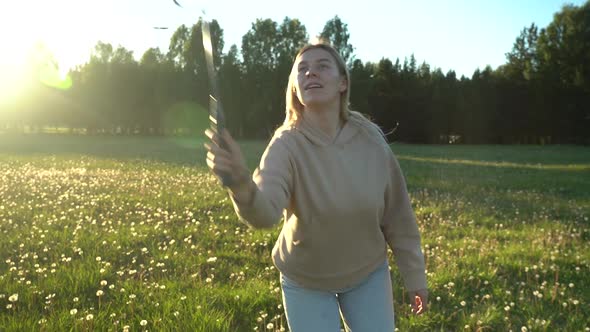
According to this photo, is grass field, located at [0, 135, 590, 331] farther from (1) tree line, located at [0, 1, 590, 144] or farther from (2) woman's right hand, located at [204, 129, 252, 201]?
(1) tree line, located at [0, 1, 590, 144]

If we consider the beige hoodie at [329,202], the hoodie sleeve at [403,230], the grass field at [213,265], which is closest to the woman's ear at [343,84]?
the beige hoodie at [329,202]

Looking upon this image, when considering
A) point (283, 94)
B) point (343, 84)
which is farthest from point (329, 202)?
point (283, 94)

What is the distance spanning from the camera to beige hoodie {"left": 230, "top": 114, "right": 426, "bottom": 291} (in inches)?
121

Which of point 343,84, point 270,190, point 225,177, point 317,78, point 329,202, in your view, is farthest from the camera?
point 343,84

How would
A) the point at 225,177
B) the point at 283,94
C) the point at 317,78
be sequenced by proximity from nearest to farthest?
the point at 225,177 → the point at 317,78 → the point at 283,94

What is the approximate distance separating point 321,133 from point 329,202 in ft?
1.47

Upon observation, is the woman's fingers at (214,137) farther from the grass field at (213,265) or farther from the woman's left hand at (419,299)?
the grass field at (213,265)

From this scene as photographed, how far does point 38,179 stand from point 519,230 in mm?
14057

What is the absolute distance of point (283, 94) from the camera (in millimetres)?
64500

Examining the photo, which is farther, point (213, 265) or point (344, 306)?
point (213, 265)

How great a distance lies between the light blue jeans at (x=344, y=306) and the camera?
3.10m

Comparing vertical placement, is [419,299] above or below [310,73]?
below

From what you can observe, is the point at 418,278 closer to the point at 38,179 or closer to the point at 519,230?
the point at 519,230

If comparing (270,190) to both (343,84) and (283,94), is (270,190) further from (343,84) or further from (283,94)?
(283,94)
